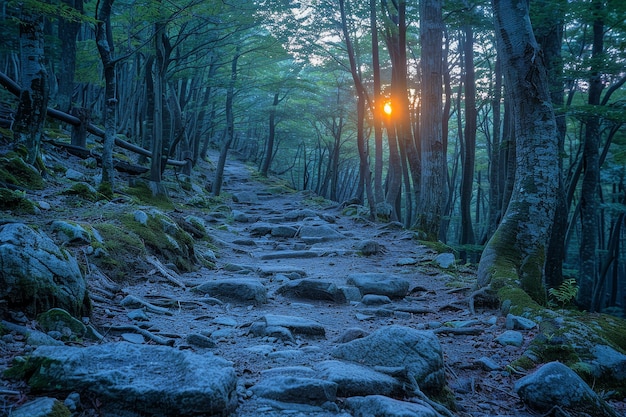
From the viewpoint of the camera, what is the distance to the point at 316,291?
17.2ft

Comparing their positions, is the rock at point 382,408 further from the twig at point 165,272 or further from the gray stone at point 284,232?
the gray stone at point 284,232

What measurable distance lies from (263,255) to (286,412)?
613cm

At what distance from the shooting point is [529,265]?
4.86 meters

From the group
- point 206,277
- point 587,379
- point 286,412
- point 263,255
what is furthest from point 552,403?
point 263,255

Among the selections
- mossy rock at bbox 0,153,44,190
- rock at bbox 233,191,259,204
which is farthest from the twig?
rock at bbox 233,191,259,204

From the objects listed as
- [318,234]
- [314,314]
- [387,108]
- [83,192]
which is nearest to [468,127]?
[387,108]

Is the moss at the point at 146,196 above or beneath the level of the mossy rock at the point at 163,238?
above

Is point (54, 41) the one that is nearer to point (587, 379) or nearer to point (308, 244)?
point (308, 244)

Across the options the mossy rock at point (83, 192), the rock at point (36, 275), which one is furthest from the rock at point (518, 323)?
the mossy rock at point (83, 192)

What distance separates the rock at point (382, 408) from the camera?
82.4 inches

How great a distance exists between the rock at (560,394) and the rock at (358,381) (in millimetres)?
925

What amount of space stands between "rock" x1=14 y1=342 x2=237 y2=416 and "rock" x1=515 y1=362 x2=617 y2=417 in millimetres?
1910

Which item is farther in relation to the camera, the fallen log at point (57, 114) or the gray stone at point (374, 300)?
the fallen log at point (57, 114)

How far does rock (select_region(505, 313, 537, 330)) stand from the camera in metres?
3.92
